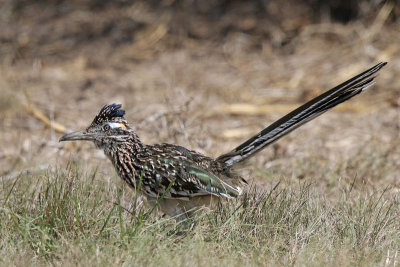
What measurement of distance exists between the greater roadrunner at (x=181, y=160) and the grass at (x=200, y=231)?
0.19 m

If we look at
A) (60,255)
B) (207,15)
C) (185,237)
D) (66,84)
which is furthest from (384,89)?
(60,255)

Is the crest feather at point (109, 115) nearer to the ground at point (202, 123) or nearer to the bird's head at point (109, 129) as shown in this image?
the bird's head at point (109, 129)

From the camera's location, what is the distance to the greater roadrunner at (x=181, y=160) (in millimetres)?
5059

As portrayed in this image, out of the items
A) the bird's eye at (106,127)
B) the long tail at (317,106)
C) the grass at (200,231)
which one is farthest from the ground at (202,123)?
the long tail at (317,106)

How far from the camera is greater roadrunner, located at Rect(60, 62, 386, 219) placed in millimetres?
5059

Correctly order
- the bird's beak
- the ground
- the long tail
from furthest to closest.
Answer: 1. the bird's beak
2. the long tail
3. the ground

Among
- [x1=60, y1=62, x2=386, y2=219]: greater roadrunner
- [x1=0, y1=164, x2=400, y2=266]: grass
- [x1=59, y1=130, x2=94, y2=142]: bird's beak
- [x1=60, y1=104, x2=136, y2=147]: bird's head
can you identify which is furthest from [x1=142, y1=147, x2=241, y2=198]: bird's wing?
[x1=59, y1=130, x2=94, y2=142]: bird's beak

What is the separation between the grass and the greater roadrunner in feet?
0.63

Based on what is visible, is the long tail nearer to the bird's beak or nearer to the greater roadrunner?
the greater roadrunner

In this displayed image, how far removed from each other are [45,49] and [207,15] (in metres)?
3.22

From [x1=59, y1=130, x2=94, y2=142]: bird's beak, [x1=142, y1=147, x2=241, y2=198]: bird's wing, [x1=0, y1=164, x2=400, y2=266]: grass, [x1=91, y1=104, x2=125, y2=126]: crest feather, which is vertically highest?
[x1=91, y1=104, x2=125, y2=126]: crest feather

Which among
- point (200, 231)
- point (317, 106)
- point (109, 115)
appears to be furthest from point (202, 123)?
point (200, 231)

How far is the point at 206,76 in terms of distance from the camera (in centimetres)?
1114

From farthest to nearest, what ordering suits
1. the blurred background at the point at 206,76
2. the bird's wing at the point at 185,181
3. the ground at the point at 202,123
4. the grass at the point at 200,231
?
the blurred background at the point at 206,76 → the bird's wing at the point at 185,181 → the ground at the point at 202,123 → the grass at the point at 200,231
